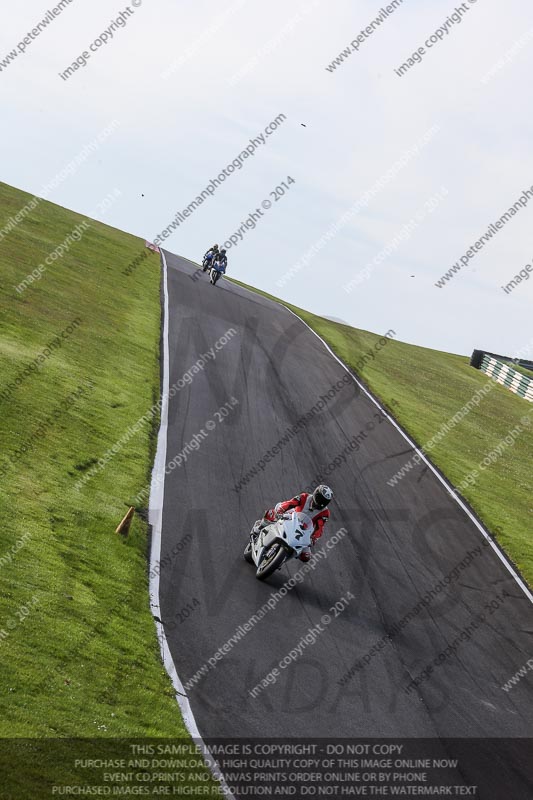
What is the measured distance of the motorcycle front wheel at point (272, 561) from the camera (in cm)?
1355

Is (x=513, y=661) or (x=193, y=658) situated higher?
(x=513, y=661)

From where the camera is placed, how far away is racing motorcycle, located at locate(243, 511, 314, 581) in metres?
13.6

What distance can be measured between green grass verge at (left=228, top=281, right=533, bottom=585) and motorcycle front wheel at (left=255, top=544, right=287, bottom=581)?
675 centimetres

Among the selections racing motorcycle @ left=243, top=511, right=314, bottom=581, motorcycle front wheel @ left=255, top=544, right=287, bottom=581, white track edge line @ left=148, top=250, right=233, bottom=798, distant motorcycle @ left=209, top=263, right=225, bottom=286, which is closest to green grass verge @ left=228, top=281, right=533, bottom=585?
distant motorcycle @ left=209, top=263, right=225, bottom=286

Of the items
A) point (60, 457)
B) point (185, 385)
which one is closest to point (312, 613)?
point (60, 457)

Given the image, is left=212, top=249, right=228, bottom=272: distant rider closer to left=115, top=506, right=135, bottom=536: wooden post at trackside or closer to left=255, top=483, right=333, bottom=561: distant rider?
left=255, top=483, right=333, bottom=561: distant rider

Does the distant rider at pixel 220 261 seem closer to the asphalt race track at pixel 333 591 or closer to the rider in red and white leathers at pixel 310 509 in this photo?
the asphalt race track at pixel 333 591

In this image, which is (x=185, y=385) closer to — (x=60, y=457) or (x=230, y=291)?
(x=60, y=457)

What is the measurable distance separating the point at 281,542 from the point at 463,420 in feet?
72.5

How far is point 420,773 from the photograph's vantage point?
32.7ft

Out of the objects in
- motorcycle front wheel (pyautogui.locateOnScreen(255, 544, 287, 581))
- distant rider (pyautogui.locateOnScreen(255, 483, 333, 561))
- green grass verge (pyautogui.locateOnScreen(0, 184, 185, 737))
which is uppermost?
distant rider (pyautogui.locateOnScreen(255, 483, 333, 561))

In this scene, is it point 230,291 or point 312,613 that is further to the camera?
point 230,291

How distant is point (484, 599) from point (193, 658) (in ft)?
23.9

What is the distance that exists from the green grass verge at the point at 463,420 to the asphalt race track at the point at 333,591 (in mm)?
1232
